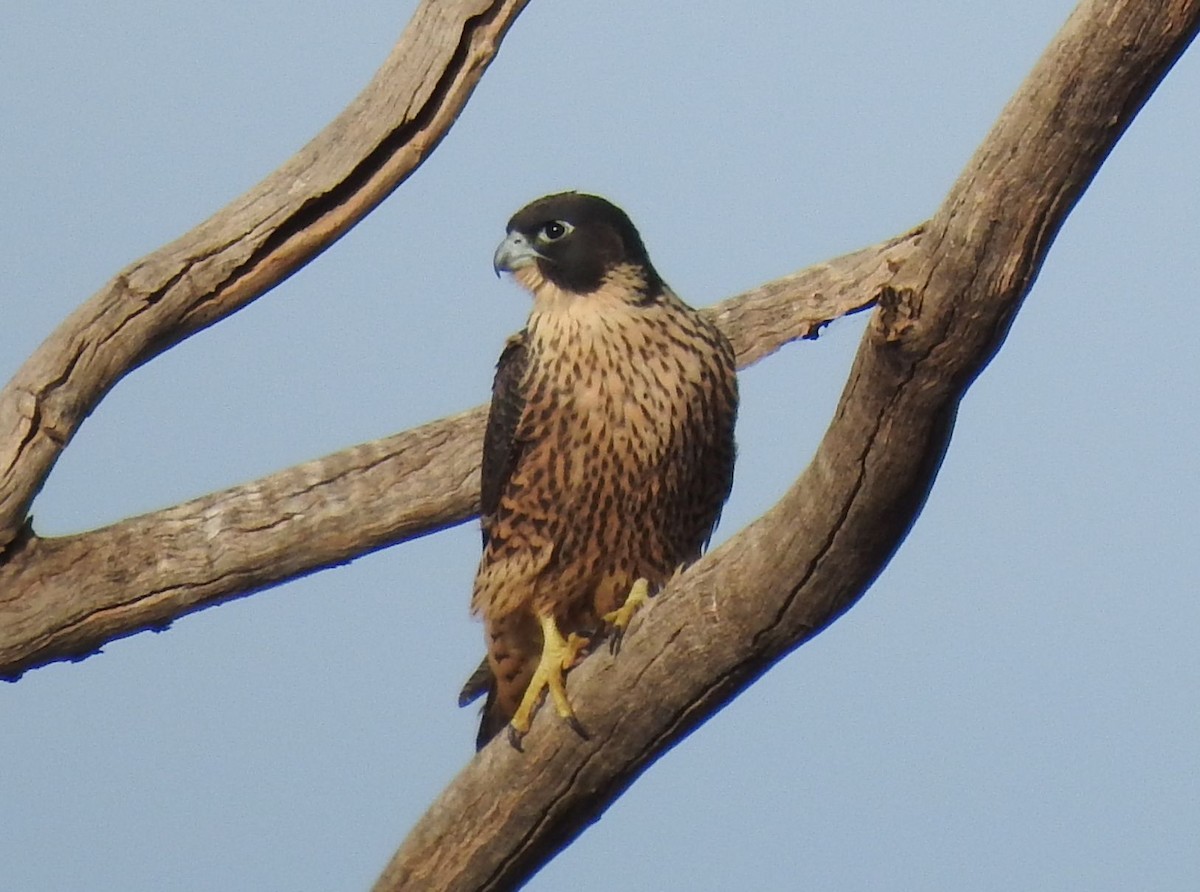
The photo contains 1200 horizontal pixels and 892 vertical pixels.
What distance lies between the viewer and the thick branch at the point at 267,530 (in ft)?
11.8

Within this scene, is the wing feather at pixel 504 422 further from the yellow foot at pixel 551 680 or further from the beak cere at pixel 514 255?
the yellow foot at pixel 551 680

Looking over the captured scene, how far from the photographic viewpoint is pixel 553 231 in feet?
10.7

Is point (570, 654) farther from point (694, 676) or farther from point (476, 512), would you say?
point (476, 512)

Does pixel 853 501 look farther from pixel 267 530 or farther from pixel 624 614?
pixel 267 530

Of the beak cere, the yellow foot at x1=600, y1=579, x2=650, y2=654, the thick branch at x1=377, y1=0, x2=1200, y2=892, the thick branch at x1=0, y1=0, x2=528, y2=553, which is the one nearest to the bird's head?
the beak cere

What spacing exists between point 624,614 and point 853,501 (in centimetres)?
80

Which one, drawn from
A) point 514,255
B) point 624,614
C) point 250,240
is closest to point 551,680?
→ point 624,614

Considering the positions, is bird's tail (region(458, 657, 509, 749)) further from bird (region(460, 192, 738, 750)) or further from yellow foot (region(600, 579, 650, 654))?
yellow foot (region(600, 579, 650, 654))

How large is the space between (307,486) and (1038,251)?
2.06 metres

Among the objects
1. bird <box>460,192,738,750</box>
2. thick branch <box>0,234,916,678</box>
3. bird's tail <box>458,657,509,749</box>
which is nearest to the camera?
bird <box>460,192,738,750</box>

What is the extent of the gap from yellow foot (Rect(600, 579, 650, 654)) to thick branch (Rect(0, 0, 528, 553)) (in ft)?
3.04

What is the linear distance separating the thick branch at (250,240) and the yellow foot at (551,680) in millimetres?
895

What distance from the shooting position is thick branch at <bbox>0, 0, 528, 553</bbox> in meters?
3.52

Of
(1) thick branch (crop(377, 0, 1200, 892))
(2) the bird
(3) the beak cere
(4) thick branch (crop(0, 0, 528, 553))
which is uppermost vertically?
(4) thick branch (crop(0, 0, 528, 553))
